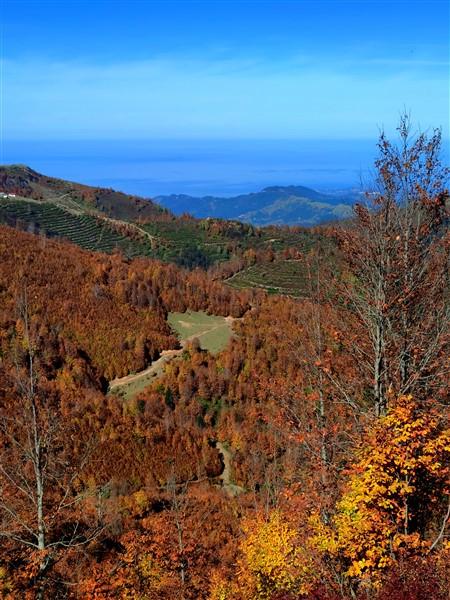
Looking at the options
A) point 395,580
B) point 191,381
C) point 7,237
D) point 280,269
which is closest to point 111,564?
point 395,580

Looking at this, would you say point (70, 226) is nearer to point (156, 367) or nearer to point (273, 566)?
point (156, 367)

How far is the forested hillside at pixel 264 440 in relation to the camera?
10.4 metres

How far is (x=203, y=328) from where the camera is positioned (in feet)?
215

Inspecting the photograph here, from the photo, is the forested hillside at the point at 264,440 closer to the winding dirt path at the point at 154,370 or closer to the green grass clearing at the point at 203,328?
the winding dirt path at the point at 154,370

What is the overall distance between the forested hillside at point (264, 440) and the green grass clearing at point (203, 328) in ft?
8.58

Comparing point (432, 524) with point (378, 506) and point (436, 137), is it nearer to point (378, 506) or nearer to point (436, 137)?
point (378, 506)

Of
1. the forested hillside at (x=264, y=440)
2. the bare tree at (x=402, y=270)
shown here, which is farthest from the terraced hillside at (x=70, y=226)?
the bare tree at (x=402, y=270)

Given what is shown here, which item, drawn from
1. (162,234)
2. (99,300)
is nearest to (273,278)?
(99,300)

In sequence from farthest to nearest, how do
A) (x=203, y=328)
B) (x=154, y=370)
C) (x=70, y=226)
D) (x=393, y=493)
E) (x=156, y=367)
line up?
(x=70, y=226)
(x=203, y=328)
(x=156, y=367)
(x=154, y=370)
(x=393, y=493)

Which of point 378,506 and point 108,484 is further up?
point 378,506

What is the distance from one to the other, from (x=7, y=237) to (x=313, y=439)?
65.0 m

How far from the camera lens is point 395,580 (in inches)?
328

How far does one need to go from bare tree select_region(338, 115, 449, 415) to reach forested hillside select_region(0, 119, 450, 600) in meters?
0.05

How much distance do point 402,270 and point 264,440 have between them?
3463 cm
